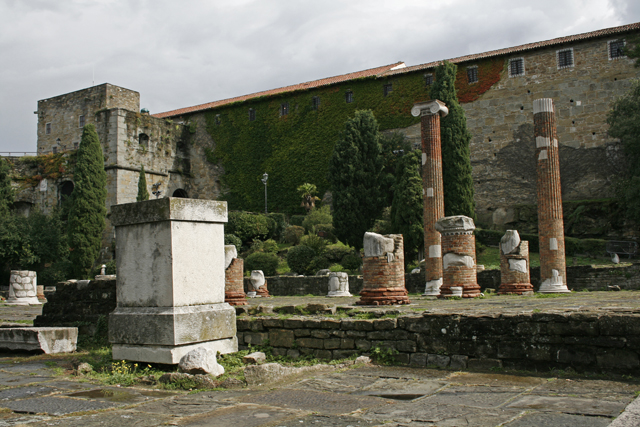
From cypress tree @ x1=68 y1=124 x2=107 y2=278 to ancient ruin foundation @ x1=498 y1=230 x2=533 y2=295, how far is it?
23249 millimetres

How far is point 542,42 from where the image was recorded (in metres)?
29.5

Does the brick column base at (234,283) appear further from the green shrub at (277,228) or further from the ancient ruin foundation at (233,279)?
the green shrub at (277,228)

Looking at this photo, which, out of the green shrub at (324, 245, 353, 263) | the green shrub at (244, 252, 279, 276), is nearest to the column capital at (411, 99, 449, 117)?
the green shrub at (324, 245, 353, 263)

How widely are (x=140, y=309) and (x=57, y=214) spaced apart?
30.2 m

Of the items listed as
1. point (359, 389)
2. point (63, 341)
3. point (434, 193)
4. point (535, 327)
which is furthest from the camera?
point (434, 193)

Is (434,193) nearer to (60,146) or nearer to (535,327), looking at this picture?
(535,327)

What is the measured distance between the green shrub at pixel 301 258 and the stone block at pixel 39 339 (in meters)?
17.3

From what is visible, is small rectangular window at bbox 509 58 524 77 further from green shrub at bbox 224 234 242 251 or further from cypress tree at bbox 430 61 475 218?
green shrub at bbox 224 234 242 251

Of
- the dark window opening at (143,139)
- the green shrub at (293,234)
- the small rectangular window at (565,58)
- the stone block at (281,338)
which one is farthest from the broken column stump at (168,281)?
the dark window opening at (143,139)

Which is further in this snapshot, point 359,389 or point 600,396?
point 359,389

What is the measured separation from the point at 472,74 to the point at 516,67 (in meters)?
2.31

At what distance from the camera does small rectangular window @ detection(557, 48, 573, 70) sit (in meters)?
28.8

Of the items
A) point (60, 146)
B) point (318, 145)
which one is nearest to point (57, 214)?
point (60, 146)

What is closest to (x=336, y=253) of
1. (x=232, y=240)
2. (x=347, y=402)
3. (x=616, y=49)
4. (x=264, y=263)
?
(x=264, y=263)
